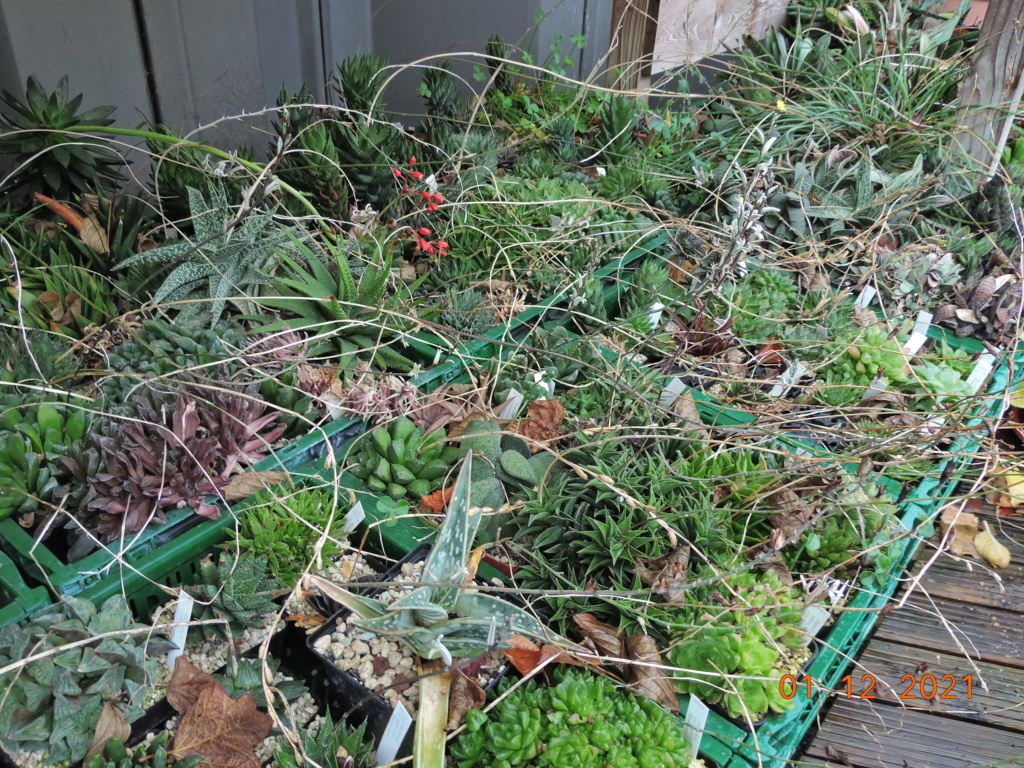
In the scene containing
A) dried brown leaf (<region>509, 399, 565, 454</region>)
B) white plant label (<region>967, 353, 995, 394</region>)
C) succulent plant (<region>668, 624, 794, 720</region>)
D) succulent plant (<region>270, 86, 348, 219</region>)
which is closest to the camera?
succulent plant (<region>668, 624, 794, 720</region>)

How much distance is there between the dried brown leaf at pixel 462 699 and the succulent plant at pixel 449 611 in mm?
56

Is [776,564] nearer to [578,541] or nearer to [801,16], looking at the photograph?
[578,541]

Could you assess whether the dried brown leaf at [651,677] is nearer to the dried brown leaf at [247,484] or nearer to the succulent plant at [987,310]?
the dried brown leaf at [247,484]

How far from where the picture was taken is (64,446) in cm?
151

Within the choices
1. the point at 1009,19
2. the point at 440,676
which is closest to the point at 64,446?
the point at 440,676

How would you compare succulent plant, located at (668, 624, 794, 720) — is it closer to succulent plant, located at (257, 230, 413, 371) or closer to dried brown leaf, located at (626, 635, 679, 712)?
dried brown leaf, located at (626, 635, 679, 712)

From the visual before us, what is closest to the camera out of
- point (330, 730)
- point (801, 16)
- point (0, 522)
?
point (330, 730)

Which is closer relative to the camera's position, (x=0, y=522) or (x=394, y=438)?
(x=0, y=522)

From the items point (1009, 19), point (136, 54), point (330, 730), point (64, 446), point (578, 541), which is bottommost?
point (330, 730)

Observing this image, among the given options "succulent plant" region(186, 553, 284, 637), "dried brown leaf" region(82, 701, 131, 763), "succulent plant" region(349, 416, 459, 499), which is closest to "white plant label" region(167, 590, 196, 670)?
"succulent plant" region(186, 553, 284, 637)

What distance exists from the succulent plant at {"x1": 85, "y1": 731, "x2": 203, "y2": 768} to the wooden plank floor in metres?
1.12

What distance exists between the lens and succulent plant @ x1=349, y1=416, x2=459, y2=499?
166 cm

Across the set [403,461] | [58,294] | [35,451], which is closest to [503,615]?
[403,461]

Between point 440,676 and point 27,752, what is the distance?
2.10ft
